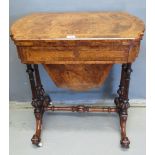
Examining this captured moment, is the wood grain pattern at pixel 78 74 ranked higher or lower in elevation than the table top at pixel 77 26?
lower

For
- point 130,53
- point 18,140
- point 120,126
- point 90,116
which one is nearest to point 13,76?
point 18,140

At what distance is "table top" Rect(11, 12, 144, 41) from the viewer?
1705 mm

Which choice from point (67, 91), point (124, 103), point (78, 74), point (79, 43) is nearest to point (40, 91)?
point (67, 91)

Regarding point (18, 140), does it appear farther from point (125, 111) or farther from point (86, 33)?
point (86, 33)

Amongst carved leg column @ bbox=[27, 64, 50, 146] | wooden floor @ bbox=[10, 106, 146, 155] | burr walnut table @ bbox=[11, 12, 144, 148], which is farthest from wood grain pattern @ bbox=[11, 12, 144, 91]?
wooden floor @ bbox=[10, 106, 146, 155]

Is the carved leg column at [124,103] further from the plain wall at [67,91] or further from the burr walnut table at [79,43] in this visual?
the plain wall at [67,91]

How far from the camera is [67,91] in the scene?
8.27 feet

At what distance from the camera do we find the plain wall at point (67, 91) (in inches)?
86.0

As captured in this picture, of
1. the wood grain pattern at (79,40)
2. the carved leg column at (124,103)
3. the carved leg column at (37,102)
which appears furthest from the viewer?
the carved leg column at (37,102)

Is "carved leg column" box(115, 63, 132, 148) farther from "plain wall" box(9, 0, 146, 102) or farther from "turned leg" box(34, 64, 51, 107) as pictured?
"turned leg" box(34, 64, 51, 107)

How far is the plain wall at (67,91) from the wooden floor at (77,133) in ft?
0.54

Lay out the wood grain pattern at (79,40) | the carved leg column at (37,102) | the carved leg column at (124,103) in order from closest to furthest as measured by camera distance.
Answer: the wood grain pattern at (79,40) < the carved leg column at (124,103) < the carved leg column at (37,102)

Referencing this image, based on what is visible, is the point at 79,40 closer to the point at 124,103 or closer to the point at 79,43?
the point at 79,43

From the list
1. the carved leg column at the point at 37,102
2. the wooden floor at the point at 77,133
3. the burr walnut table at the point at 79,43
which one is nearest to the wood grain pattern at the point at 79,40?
the burr walnut table at the point at 79,43
